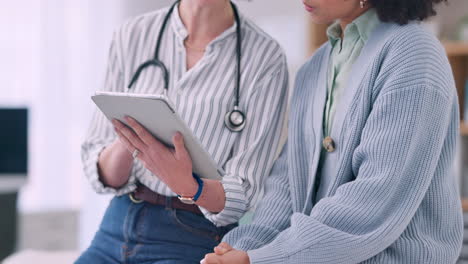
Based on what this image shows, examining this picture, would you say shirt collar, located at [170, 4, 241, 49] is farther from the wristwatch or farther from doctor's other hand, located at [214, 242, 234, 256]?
doctor's other hand, located at [214, 242, 234, 256]

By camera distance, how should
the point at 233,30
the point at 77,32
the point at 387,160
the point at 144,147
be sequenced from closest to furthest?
the point at 387,160, the point at 144,147, the point at 233,30, the point at 77,32

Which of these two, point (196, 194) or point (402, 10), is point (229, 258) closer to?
point (196, 194)

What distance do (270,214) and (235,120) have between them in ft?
0.81

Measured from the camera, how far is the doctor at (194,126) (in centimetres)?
147

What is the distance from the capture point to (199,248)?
1474 millimetres

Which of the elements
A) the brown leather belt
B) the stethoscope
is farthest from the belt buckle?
the stethoscope

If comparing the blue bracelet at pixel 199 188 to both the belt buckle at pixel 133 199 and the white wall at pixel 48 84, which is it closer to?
the belt buckle at pixel 133 199

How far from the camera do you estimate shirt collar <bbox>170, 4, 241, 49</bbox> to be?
5.16ft

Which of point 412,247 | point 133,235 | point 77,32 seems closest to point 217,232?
point 133,235

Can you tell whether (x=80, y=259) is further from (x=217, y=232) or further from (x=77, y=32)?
(x=77, y=32)

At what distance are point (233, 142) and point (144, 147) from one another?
0.84ft

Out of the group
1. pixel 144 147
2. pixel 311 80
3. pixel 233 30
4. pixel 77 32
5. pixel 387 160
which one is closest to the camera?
pixel 387 160

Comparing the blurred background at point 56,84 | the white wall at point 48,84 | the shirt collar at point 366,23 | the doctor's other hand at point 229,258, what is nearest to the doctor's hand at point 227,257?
the doctor's other hand at point 229,258

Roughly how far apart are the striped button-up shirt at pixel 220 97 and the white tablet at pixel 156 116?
128mm
